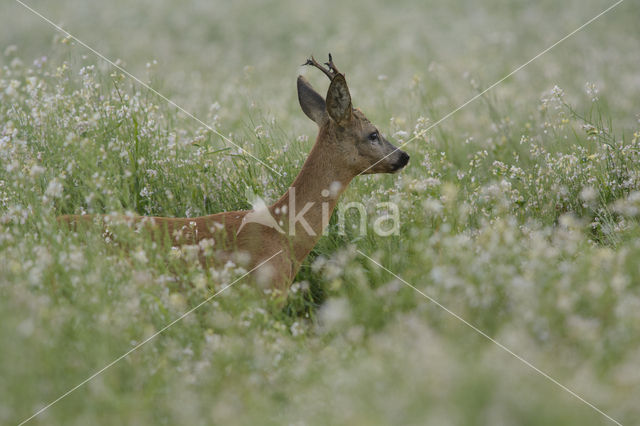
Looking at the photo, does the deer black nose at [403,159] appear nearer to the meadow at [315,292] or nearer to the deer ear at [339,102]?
the meadow at [315,292]

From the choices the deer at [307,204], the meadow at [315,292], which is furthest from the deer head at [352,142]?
the meadow at [315,292]

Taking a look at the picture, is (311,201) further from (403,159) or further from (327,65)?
(327,65)

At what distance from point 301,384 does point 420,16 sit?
1689 cm

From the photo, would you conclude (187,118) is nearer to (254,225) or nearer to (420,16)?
(254,225)

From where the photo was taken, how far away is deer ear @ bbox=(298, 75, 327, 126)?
550 cm

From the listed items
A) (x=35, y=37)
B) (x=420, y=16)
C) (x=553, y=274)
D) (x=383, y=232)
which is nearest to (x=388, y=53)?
(x=420, y=16)

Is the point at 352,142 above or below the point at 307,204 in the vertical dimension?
above

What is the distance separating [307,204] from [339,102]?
78cm

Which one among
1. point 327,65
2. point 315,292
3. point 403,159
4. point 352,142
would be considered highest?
point 327,65

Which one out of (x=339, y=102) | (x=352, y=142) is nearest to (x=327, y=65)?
(x=339, y=102)

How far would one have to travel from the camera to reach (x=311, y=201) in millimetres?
5164

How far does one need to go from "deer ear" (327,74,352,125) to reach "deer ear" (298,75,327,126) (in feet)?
0.87

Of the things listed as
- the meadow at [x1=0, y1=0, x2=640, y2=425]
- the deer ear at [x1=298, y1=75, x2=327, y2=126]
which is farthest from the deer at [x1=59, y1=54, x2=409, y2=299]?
the meadow at [x1=0, y1=0, x2=640, y2=425]

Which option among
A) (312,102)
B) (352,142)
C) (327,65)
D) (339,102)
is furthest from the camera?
(312,102)
